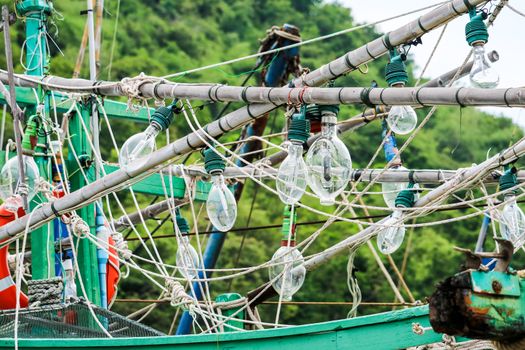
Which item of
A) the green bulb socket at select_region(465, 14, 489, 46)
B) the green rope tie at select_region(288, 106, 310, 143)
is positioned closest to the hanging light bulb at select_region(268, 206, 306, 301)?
the green rope tie at select_region(288, 106, 310, 143)

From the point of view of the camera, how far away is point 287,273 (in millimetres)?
7215

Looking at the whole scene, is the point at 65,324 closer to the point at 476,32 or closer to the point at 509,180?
the point at 509,180

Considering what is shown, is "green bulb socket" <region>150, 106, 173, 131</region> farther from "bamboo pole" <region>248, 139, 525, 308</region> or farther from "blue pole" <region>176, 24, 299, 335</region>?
"blue pole" <region>176, 24, 299, 335</region>

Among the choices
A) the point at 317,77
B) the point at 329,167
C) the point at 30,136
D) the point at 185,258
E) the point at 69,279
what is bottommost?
the point at 329,167

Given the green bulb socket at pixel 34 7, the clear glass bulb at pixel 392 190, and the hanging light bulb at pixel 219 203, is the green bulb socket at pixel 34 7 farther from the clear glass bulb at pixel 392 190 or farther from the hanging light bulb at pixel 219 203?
the hanging light bulb at pixel 219 203

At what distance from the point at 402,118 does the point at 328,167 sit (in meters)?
0.94

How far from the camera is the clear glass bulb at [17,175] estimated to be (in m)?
7.74

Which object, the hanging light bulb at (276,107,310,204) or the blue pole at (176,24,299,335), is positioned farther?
the blue pole at (176,24,299,335)

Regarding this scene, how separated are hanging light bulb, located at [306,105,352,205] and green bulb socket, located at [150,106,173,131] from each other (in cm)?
109

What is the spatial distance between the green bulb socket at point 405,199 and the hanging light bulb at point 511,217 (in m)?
0.56

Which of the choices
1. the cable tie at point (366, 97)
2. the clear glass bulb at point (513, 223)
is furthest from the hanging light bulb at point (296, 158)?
the clear glass bulb at point (513, 223)

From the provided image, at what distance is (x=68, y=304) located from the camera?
7562 millimetres

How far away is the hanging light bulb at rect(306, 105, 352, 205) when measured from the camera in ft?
18.1

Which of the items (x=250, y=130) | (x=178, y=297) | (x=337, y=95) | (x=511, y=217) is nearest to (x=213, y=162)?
(x=337, y=95)
